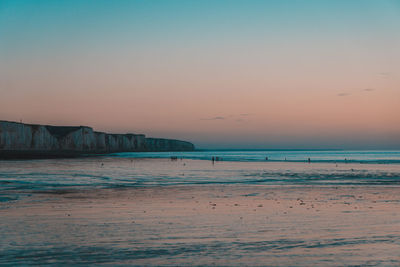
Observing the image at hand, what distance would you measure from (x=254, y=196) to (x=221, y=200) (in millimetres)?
2475

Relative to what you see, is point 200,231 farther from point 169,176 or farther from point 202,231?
point 169,176

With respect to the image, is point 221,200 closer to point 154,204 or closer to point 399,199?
point 154,204

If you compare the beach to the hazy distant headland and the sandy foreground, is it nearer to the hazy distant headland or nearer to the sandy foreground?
the sandy foreground

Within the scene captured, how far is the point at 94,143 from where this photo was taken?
18988 cm

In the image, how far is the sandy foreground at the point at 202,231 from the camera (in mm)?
9039

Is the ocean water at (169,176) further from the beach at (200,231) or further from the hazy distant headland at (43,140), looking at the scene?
the hazy distant headland at (43,140)

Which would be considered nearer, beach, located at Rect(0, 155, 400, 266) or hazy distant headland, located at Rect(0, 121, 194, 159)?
beach, located at Rect(0, 155, 400, 266)

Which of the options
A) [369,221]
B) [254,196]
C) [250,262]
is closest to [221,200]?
[254,196]

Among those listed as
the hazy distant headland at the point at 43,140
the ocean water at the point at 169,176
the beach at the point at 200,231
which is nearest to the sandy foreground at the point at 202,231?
the beach at the point at 200,231

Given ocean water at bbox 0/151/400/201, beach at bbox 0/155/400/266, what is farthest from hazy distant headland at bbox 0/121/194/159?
beach at bbox 0/155/400/266

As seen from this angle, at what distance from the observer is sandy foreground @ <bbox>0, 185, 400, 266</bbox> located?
356 inches

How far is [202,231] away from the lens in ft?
39.0

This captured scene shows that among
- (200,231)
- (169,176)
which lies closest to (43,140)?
(169,176)

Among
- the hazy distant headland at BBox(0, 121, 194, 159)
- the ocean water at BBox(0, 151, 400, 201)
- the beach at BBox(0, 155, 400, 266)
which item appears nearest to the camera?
the beach at BBox(0, 155, 400, 266)
